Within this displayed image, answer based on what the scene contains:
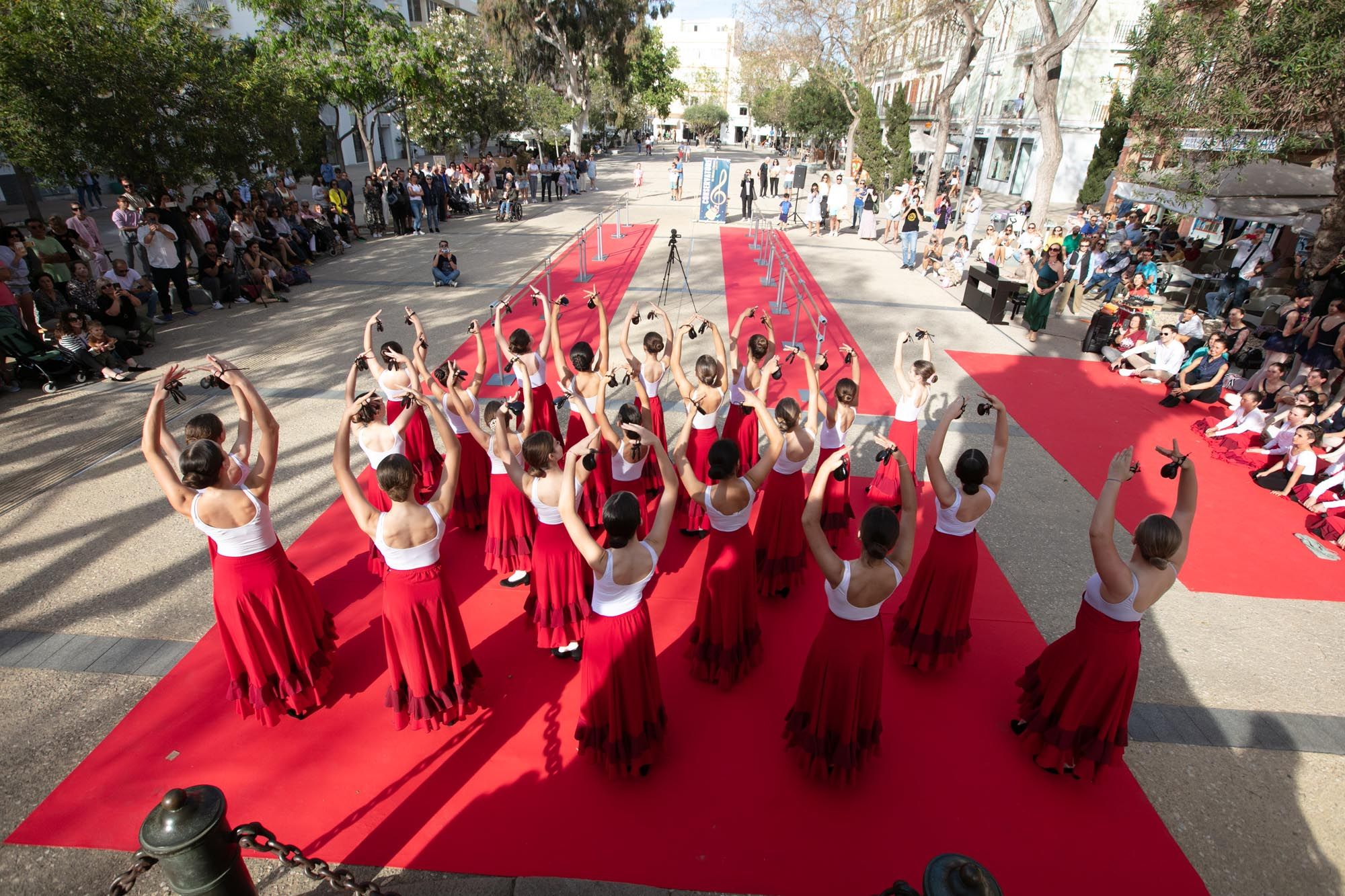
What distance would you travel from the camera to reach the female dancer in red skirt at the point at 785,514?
16.4ft

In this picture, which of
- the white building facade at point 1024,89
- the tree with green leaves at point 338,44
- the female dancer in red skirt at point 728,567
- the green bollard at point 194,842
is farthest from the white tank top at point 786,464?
the white building facade at point 1024,89

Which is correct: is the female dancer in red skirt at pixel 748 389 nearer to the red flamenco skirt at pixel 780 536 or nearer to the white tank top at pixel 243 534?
the red flamenco skirt at pixel 780 536

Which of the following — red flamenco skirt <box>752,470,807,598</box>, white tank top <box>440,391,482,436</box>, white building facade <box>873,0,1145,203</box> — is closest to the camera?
red flamenco skirt <box>752,470,807,598</box>

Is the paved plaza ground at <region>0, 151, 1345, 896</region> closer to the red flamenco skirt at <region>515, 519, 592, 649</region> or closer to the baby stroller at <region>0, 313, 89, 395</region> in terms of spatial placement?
the baby stroller at <region>0, 313, 89, 395</region>

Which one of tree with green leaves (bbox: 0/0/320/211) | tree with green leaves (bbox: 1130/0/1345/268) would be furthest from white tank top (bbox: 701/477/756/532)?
tree with green leaves (bbox: 0/0/320/211)

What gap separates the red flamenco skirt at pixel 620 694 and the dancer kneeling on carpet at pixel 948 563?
1.98m

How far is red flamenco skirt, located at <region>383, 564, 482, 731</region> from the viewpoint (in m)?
3.76

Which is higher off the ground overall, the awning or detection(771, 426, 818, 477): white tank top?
the awning

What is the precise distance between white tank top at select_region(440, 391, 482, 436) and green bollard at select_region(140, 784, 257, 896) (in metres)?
3.47

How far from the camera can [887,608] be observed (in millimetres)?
5480

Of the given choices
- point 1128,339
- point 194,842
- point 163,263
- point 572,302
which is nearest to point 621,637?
point 194,842

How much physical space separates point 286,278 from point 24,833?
12.9 metres

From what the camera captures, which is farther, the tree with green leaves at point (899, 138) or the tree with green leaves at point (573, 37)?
the tree with green leaves at point (573, 37)

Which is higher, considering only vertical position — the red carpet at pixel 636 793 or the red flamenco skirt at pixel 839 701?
the red flamenco skirt at pixel 839 701
